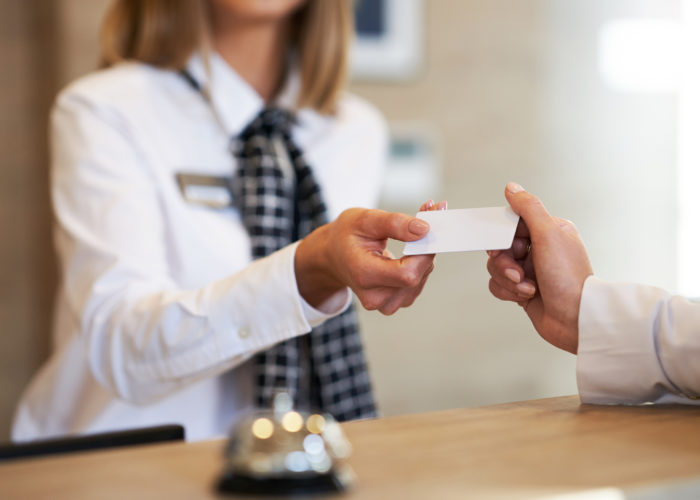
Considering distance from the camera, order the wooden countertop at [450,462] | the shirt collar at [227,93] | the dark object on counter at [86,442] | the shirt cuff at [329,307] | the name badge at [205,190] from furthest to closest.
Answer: the shirt collar at [227,93] < the name badge at [205,190] < the shirt cuff at [329,307] < the dark object on counter at [86,442] < the wooden countertop at [450,462]

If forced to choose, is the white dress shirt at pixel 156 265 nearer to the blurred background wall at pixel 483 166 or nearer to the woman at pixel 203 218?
the woman at pixel 203 218

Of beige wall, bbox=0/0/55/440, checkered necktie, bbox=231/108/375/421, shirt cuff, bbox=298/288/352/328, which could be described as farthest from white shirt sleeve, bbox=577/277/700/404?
beige wall, bbox=0/0/55/440

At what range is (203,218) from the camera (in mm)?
1521

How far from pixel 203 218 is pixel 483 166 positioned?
1.85 meters

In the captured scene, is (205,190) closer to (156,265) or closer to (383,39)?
(156,265)

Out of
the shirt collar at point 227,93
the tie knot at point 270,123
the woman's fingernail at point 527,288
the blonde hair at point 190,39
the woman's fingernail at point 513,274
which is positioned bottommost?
the woman's fingernail at point 527,288

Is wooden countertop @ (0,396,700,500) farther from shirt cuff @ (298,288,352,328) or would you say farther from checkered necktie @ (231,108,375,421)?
checkered necktie @ (231,108,375,421)

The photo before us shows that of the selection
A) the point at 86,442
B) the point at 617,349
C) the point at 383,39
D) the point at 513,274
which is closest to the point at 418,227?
the point at 513,274

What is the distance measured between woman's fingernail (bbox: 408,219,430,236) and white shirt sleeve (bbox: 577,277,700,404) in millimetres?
205

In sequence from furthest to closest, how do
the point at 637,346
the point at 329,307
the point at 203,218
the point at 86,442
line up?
the point at 203,218, the point at 329,307, the point at 637,346, the point at 86,442

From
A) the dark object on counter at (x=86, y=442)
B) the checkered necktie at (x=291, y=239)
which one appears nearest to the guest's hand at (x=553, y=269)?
the dark object on counter at (x=86, y=442)

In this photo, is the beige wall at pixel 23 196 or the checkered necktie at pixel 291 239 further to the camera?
the beige wall at pixel 23 196

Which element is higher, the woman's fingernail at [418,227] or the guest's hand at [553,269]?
the woman's fingernail at [418,227]

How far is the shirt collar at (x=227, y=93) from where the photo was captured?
1.62m
